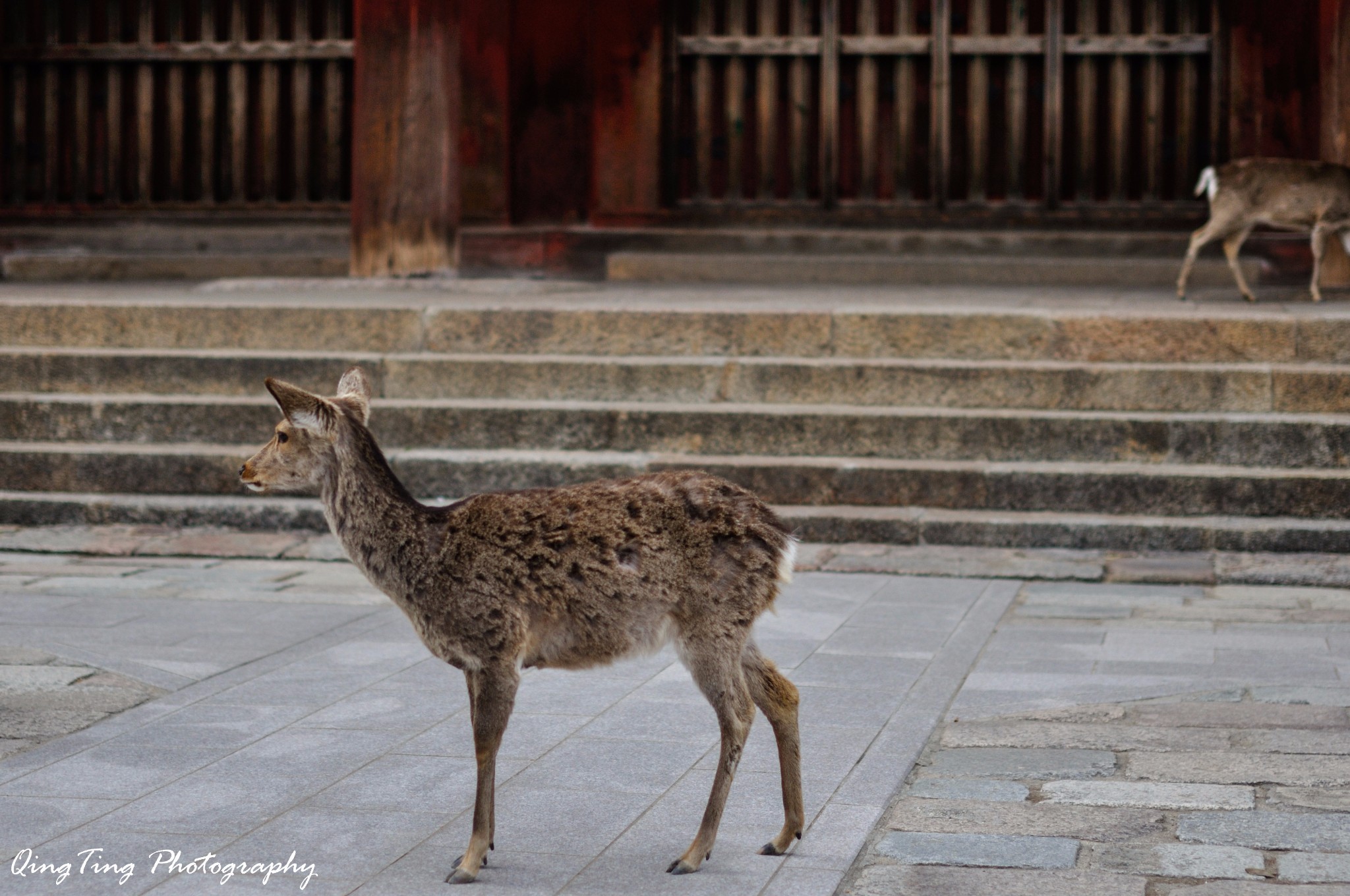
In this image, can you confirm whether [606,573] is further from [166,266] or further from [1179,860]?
[166,266]

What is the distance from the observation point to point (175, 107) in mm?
13469

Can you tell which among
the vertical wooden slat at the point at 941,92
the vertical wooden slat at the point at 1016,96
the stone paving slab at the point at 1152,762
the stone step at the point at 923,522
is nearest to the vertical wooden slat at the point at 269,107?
the stone step at the point at 923,522

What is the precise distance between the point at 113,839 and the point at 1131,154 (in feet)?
33.8

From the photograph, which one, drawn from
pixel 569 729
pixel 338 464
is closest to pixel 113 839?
pixel 338 464

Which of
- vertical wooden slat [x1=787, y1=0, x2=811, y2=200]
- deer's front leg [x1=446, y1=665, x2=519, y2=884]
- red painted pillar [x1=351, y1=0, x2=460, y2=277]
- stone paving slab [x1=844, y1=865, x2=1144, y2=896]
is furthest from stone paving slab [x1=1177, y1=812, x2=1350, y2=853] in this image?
vertical wooden slat [x1=787, y1=0, x2=811, y2=200]

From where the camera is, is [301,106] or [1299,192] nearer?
[1299,192]

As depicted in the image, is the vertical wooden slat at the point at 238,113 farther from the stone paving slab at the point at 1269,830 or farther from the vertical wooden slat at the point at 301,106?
the stone paving slab at the point at 1269,830

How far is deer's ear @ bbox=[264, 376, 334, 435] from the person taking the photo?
4.11m

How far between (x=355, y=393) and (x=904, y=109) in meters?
9.02

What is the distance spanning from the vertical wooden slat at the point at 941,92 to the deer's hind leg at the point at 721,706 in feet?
29.9

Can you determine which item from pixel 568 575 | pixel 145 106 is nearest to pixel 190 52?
pixel 145 106

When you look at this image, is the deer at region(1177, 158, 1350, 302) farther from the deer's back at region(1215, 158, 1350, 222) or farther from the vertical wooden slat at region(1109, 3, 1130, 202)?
the vertical wooden slat at region(1109, 3, 1130, 202)

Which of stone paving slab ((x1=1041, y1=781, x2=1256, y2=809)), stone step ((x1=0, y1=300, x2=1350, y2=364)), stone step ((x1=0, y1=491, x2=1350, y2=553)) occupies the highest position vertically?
stone step ((x1=0, y1=300, x2=1350, y2=364))

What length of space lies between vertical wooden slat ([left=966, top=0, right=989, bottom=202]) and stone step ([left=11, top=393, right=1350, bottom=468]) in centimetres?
418
